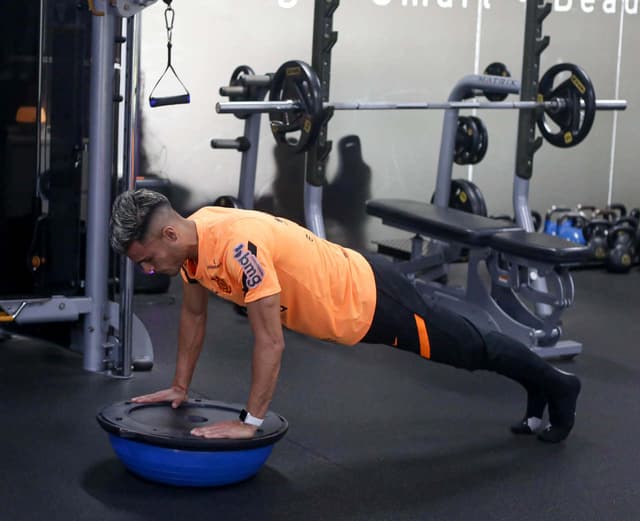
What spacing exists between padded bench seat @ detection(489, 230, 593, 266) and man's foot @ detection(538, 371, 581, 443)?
0.95 metres

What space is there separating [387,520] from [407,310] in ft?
1.90

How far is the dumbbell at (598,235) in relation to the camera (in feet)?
21.5

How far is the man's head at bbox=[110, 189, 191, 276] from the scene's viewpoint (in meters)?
2.50

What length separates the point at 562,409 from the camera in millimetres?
3156

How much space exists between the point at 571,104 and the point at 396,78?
177cm

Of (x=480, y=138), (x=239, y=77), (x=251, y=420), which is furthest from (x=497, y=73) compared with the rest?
(x=251, y=420)

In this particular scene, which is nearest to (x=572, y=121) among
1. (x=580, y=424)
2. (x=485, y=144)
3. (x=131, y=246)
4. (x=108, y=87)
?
(x=485, y=144)

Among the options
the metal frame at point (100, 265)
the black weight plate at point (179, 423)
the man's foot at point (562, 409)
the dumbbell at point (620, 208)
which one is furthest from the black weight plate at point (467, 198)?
the black weight plate at point (179, 423)

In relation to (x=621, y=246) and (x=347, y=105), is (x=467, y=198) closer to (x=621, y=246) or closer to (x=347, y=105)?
(x=347, y=105)

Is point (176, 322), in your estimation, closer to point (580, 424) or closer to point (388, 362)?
point (388, 362)

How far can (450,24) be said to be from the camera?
6.61 meters

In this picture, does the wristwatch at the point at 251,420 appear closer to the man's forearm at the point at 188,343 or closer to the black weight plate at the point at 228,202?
the man's forearm at the point at 188,343

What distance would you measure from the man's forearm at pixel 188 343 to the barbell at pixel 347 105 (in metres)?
1.69

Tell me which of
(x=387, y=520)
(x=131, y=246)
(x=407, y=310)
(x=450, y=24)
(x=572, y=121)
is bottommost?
(x=387, y=520)
